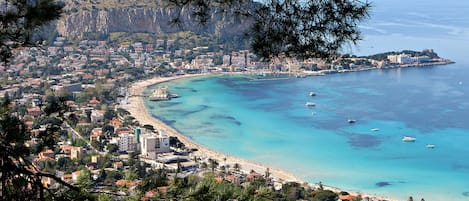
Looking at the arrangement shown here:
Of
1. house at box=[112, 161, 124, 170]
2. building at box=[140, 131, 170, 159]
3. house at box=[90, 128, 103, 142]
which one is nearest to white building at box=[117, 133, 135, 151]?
building at box=[140, 131, 170, 159]

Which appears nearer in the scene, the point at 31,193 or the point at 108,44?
the point at 31,193

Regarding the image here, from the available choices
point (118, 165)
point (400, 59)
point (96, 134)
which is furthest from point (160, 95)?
point (400, 59)

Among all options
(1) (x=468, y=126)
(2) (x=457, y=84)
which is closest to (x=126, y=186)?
(1) (x=468, y=126)

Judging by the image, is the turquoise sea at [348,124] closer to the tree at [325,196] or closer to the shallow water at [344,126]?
the shallow water at [344,126]

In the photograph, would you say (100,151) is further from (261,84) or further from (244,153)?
(261,84)

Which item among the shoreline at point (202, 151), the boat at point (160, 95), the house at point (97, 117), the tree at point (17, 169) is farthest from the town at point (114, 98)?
the boat at point (160, 95)

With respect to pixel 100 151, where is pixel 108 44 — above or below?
above
